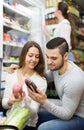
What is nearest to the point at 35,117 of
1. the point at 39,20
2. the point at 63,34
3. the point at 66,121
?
the point at 66,121

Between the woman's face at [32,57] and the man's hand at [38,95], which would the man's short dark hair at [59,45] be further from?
the man's hand at [38,95]

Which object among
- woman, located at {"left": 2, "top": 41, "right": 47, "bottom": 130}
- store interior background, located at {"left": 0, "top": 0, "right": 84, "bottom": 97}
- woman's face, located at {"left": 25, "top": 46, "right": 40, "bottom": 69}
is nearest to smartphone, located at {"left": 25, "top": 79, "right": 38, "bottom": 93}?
woman, located at {"left": 2, "top": 41, "right": 47, "bottom": 130}

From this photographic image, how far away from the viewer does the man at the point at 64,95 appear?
5.61ft

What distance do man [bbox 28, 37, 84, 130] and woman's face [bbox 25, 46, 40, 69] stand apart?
207mm

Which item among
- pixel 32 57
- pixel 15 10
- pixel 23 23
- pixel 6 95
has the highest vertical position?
pixel 15 10

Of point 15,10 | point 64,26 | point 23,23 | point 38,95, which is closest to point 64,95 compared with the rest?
point 38,95

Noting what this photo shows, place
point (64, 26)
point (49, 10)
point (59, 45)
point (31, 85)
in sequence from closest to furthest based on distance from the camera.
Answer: point (31, 85) < point (59, 45) < point (64, 26) < point (49, 10)

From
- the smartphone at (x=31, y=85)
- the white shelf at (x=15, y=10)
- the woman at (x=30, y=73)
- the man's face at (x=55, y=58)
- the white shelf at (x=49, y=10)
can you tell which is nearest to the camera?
the smartphone at (x=31, y=85)

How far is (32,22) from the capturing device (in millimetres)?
4051

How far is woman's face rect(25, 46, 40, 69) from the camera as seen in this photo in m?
2.04

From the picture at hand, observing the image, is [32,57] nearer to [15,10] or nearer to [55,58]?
[55,58]

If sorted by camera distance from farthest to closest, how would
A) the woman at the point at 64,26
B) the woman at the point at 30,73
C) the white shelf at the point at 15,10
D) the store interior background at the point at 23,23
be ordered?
1. the store interior background at the point at 23,23
2. the white shelf at the point at 15,10
3. the woman at the point at 64,26
4. the woman at the point at 30,73

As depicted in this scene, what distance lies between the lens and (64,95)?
1765mm

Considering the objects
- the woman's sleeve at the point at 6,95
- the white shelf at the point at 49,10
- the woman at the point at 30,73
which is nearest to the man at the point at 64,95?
the woman at the point at 30,73
